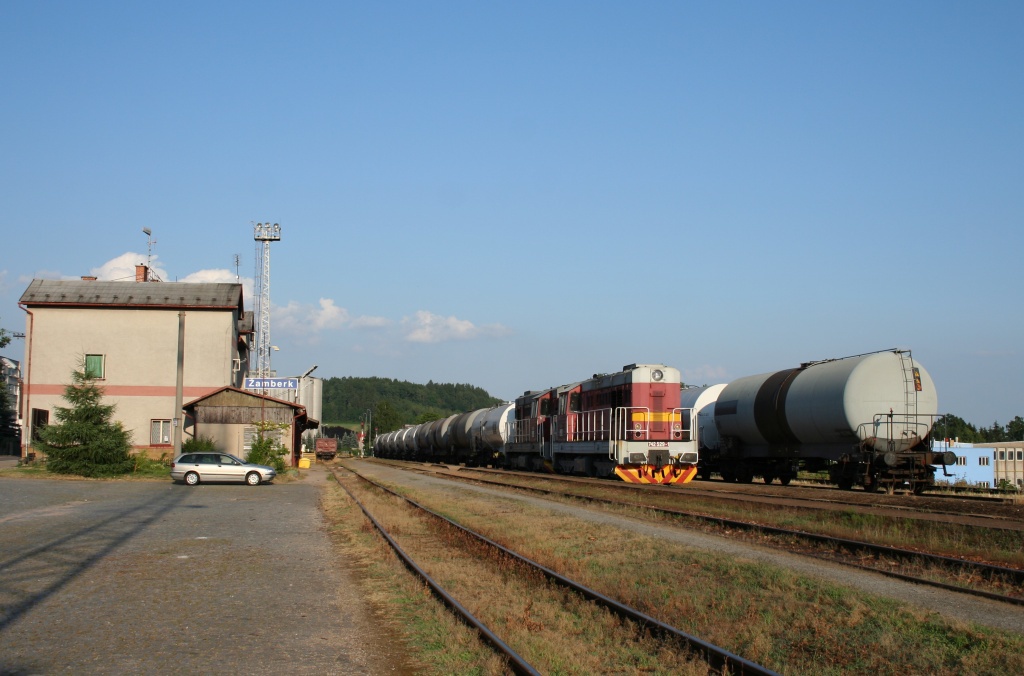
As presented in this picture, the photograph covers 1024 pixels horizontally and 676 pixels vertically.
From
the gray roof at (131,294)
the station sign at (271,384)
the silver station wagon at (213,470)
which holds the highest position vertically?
the gray roof at (131,294)

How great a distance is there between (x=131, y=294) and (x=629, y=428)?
3070 centimetres

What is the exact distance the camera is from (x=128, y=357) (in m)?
45.3

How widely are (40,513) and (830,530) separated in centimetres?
1697

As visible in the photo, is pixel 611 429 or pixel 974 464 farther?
pixel 974 464

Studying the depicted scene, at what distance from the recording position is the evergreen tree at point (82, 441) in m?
34.5

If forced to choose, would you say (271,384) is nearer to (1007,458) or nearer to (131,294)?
(131,294)

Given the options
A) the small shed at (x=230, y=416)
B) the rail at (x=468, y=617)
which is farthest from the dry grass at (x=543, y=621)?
the small shed at (x=230, y=416)

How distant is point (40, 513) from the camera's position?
20156mm

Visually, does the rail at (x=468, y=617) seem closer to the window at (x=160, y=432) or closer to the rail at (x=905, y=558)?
the rail at (x=905, y=558)

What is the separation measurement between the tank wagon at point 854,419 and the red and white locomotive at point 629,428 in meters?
1.42

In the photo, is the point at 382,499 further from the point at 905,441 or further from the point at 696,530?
the point at 905,441

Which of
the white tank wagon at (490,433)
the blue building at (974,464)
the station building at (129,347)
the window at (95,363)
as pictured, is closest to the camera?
the white tank wagon at (490,433)

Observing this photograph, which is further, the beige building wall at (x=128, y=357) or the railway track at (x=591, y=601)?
the beige building wall at (x=128, y=357)

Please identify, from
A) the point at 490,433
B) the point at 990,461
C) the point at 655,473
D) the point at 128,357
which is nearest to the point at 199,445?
the point at 128,357
